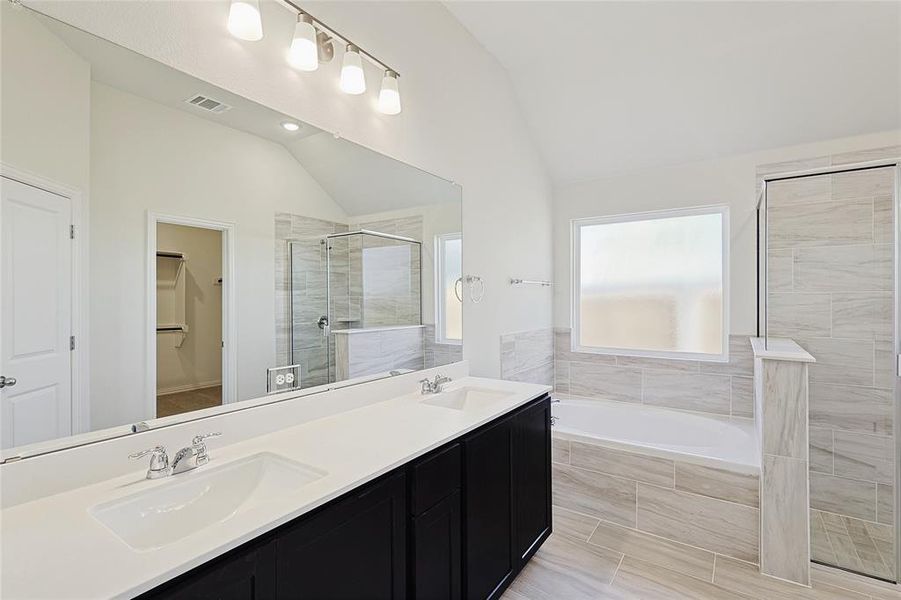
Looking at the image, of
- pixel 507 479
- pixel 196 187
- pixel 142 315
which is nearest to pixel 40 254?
pixel 142 315

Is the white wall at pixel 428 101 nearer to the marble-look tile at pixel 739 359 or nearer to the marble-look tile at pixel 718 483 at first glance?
the marble-look tile at pixel 718 483

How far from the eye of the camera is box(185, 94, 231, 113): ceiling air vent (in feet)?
4.76

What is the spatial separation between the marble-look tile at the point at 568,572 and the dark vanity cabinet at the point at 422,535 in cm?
13

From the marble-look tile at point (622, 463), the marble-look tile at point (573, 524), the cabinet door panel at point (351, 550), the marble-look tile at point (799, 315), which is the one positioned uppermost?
the marble-look tile at point (799, 315)

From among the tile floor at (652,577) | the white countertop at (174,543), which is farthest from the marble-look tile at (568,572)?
the white countertop at (174,543)

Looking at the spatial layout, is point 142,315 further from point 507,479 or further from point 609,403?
point 609,403

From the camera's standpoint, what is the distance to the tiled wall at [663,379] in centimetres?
331

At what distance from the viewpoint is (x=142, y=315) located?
132cm

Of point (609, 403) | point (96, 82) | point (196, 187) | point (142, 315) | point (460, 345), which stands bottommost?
point (609, 403)

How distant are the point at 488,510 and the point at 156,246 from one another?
1552mm

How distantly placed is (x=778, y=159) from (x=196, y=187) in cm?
368

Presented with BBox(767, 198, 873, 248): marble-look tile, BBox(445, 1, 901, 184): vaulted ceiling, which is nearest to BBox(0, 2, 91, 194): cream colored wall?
BBox(445, 1, 901, 184): vaulted ceiling

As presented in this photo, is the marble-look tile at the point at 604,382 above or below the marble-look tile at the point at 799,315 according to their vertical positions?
below

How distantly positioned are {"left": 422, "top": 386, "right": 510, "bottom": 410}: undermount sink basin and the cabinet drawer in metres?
0.62
